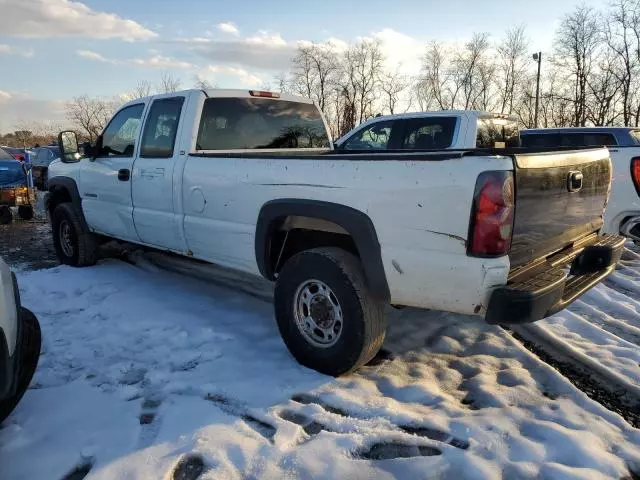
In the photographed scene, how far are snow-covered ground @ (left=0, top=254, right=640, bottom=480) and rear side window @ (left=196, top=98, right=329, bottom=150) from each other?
1578 millimetres

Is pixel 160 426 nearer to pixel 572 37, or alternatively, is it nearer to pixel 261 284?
pixel 261 284

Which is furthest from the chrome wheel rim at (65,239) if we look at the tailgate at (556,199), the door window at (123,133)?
the tailgate at (556,199)

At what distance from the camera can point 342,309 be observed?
10.5 feet

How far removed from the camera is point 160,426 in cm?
279

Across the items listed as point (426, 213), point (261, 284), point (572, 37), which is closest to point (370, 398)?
point (426, 213)

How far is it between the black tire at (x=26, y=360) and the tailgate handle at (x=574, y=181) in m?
3.31

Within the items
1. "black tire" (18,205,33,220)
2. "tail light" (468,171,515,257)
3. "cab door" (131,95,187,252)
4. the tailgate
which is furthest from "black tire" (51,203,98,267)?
"black tire" (18,205,33,220)

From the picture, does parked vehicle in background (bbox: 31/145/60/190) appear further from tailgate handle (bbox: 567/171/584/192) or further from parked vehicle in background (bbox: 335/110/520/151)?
tailgate handle (bbox: 567/171/584/192)

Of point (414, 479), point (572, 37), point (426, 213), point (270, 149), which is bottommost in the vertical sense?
point (414, 479)

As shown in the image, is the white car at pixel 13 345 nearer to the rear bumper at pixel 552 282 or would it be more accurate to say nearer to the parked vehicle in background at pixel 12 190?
the rear bumper at pixel 552 282

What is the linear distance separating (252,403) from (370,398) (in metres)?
0.72

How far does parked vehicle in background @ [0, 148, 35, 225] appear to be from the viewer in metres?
10.9

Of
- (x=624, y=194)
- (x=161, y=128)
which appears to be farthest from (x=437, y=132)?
(x=161, y=128)

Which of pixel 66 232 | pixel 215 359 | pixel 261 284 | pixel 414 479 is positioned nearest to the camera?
pixel 414 479
